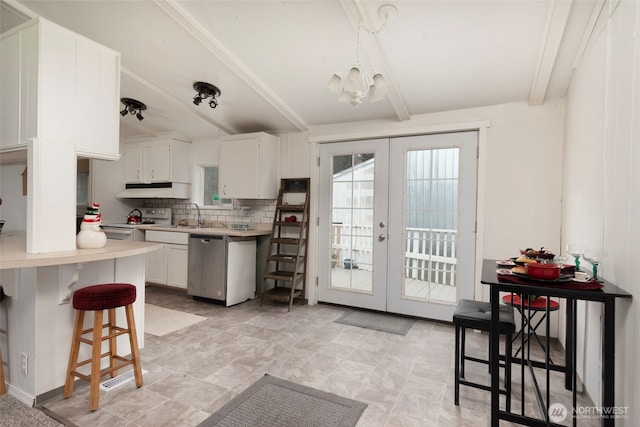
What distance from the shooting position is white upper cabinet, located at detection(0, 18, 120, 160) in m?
1.96

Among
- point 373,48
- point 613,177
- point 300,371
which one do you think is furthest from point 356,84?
point 300,371

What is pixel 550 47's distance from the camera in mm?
2348

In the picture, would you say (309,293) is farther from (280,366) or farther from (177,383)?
(177,383)

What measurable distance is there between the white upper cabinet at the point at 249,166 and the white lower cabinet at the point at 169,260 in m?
0.95

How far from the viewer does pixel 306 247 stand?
426 cm

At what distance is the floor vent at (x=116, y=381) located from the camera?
2176mm

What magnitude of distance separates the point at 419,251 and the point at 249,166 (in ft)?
8.14

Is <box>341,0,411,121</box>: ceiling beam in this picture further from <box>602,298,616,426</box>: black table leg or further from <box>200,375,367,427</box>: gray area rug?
<box>200,375,367,427</box>: gray area rug

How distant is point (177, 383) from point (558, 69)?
3.86 m

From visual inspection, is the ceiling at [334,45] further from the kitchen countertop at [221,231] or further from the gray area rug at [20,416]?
the gray area rug at [20,416]

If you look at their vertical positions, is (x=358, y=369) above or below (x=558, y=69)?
below

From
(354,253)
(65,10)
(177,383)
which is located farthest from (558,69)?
(65,10)

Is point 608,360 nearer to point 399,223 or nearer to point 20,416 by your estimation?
point 399,223

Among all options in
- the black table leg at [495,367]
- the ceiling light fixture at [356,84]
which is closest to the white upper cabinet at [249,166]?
the ceiling light fixture at [356,84]
